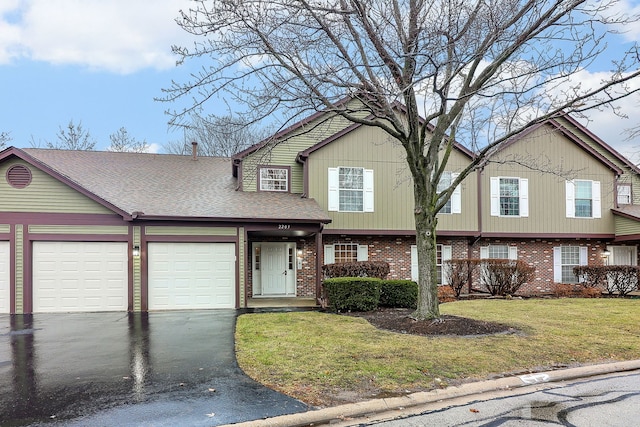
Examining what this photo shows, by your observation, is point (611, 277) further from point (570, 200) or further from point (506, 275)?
point (506, 275)

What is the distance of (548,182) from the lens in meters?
18.1

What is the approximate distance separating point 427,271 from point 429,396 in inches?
177

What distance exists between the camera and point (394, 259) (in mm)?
16812

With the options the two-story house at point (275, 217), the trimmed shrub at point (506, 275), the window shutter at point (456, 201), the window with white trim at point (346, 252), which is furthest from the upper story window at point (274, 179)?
the trimmed shrub at point (506, 275)

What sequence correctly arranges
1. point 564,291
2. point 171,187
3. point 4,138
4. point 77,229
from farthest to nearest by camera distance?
point 4,138
point 564,291
point 171,187
point 77,229

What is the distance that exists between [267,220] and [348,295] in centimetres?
342

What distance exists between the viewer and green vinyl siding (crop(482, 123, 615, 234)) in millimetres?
17625

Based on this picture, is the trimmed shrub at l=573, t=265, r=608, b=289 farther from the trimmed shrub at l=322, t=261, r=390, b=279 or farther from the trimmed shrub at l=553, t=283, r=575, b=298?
the trimmed shrub at l=322, t=261, r=390, b=279

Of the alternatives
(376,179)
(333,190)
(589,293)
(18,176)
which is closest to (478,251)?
(589,293)

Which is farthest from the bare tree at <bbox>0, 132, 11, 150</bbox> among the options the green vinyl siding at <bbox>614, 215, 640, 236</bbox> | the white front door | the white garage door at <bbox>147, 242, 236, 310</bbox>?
the green vinyl siding at <bbox>614, 215, 640, 236</bbox>

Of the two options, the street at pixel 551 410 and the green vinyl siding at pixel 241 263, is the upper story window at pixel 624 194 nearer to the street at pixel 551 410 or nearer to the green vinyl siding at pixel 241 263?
the green vinyl siding at pixel 241 263

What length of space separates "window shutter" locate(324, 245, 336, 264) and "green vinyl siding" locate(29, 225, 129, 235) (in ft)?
22.0

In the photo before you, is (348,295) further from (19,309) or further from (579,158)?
(579,158)

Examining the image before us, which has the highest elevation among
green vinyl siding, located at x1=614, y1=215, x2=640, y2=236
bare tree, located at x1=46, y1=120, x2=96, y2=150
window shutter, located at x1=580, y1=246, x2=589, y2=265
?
bare tree, located at x1=46, y1=120, x2=96, y2=150
